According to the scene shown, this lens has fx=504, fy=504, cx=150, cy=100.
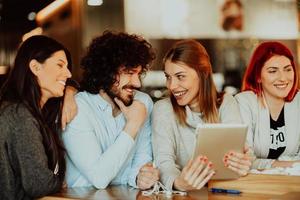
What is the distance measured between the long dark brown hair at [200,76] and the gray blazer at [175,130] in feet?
0.09

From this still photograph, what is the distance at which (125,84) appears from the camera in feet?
7.45

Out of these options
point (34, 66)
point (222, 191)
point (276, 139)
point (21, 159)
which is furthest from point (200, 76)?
point (21, 159)

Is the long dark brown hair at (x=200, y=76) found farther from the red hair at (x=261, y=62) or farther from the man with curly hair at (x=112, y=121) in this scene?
the red hair at (x=261, y=62)

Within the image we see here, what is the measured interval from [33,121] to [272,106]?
1.26 m

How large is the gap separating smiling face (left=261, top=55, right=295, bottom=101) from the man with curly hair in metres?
0.61

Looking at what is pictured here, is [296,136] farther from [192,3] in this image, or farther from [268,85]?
[192,3]

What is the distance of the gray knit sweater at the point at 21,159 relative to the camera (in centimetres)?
188

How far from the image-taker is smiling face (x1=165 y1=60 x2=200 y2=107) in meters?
2.32

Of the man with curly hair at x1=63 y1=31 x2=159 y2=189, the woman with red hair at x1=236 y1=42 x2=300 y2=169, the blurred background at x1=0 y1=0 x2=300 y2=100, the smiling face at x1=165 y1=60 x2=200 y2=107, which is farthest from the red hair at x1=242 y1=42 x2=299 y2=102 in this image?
→ the blurred background at x1=0 y1=0 x2=300 y2=100

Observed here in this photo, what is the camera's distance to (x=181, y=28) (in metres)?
6.20

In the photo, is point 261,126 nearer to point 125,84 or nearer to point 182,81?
point 182,81

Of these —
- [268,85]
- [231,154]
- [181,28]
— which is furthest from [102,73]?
[181,28]

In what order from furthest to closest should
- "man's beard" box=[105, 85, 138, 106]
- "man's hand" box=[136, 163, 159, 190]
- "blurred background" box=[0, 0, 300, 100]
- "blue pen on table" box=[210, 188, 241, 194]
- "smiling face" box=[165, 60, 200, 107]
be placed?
"blurred background" box=[0, 0, 300, 100] → "smiling face" box=[165, 60, 200, 107] → "man's beard" box=[105, 85, 138, 106] → "man's hand" box=[136, 163, 159, 190] → "blue pen on table" box=[210, 188, 241, 194]

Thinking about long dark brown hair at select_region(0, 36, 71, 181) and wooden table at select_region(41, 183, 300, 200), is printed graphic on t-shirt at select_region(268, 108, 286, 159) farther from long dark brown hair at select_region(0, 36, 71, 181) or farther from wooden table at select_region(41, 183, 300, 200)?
long dark brown hair at select_region(0, 36, 71, 181)
